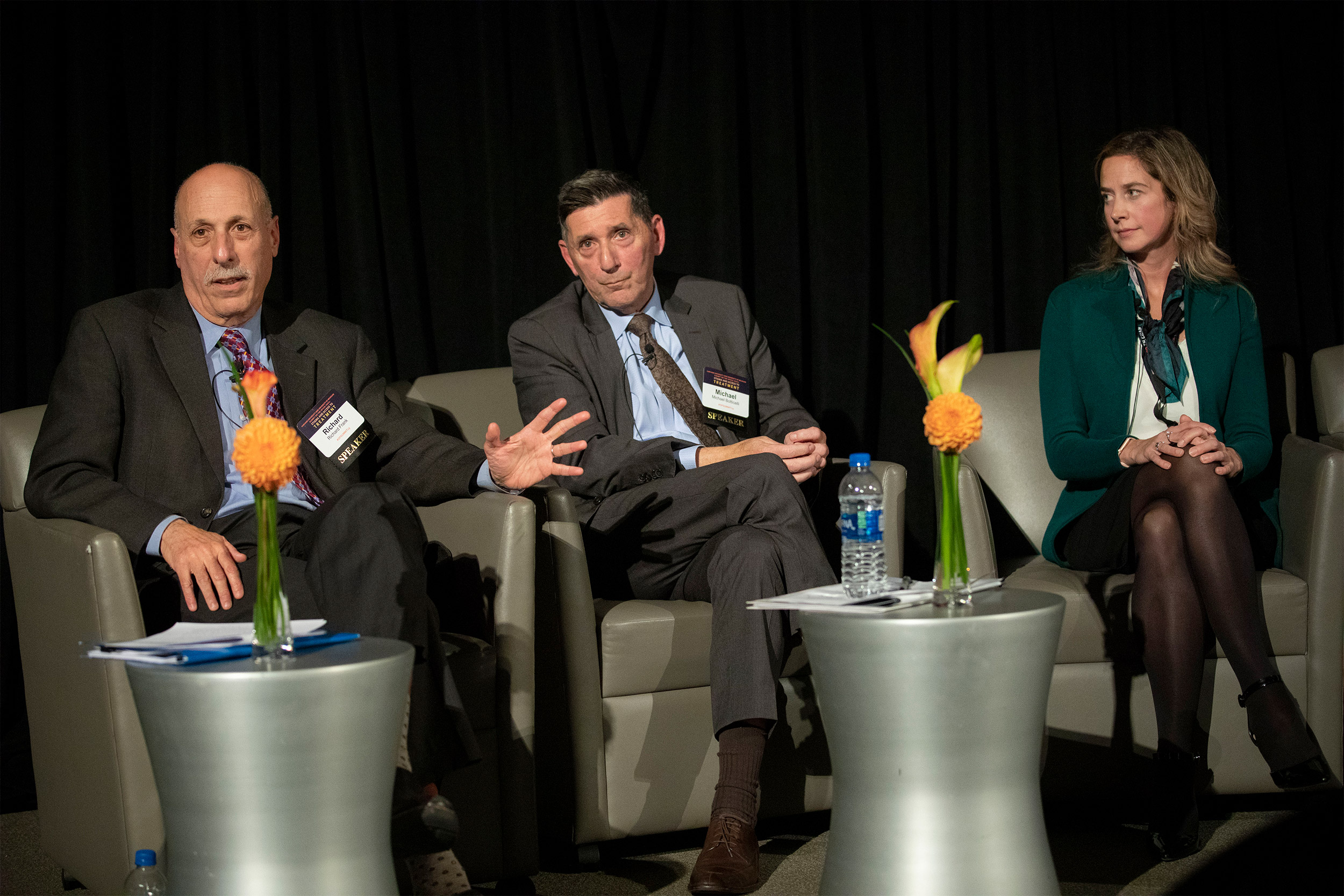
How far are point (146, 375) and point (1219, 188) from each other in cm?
301

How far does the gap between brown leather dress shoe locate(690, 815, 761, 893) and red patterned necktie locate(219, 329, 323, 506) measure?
101cm

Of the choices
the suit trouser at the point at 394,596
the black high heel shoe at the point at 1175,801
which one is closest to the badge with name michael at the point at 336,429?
the suit trouser at the point at 394,596

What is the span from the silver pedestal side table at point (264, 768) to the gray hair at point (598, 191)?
5.41 feet

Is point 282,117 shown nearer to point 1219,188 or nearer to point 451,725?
point 451,725

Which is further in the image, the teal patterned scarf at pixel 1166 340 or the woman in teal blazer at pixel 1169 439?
the teal patterned scarf at pixel 1166 340

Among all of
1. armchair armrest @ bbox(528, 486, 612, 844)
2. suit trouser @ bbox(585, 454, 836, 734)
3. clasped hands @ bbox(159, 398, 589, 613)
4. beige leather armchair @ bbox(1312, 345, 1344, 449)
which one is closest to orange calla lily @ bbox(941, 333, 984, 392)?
suit trouser @ bbox(585, 454, 836, 734)

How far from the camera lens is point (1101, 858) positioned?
2.36 metres

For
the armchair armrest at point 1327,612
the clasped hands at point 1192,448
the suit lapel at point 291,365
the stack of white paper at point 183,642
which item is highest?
the suit lapel at point 291,365

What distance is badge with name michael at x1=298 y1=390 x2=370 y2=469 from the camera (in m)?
2.50

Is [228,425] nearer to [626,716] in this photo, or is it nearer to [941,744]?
[626,716]

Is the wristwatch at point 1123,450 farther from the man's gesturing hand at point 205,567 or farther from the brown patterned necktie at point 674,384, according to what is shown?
the man's gesturing hand at point 205,567

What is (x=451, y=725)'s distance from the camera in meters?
1.98

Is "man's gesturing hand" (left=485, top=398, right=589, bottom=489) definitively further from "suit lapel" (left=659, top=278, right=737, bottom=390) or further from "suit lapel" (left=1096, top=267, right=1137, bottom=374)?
"suit lapel" (left=1096, top=267, right=1137, bottom=374)

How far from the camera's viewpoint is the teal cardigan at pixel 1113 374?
2.79 meters
